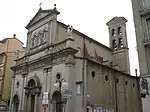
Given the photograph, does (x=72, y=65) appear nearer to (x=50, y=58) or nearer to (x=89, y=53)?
(x=50, y=58)

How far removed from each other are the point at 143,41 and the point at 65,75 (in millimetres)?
7732

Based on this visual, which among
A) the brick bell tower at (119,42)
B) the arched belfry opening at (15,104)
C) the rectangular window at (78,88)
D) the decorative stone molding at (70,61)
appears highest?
→ the brick bell tower at (119,42)

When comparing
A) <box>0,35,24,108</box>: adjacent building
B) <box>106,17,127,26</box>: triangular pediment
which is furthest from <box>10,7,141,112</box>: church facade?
<box>0,35,24,108</box>: adjacent building

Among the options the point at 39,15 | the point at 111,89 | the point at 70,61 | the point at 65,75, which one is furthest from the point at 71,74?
the point at 39,15

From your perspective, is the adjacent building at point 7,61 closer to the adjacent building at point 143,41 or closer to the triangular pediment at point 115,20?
the triangular pediment at point 115,20

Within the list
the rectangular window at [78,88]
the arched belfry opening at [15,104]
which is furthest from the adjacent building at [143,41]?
the arched belfry opening at [15,104]

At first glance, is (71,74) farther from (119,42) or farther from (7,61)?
(7,61)

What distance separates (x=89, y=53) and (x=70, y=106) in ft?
31.5

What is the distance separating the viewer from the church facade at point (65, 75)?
19.4 m

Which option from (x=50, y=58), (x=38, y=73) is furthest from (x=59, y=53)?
(x=38, y=73)

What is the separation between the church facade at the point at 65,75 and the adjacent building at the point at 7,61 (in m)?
6.01

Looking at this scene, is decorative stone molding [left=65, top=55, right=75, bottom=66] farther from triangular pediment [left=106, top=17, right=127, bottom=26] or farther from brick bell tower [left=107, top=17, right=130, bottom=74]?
triangular pediment [left=106, top=17, right=127, bottom=26]

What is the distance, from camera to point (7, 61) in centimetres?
3416

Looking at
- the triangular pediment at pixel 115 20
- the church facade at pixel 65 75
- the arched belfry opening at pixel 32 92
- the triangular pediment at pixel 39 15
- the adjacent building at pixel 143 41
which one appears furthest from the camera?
the triangular pediment at pixel 115 20
